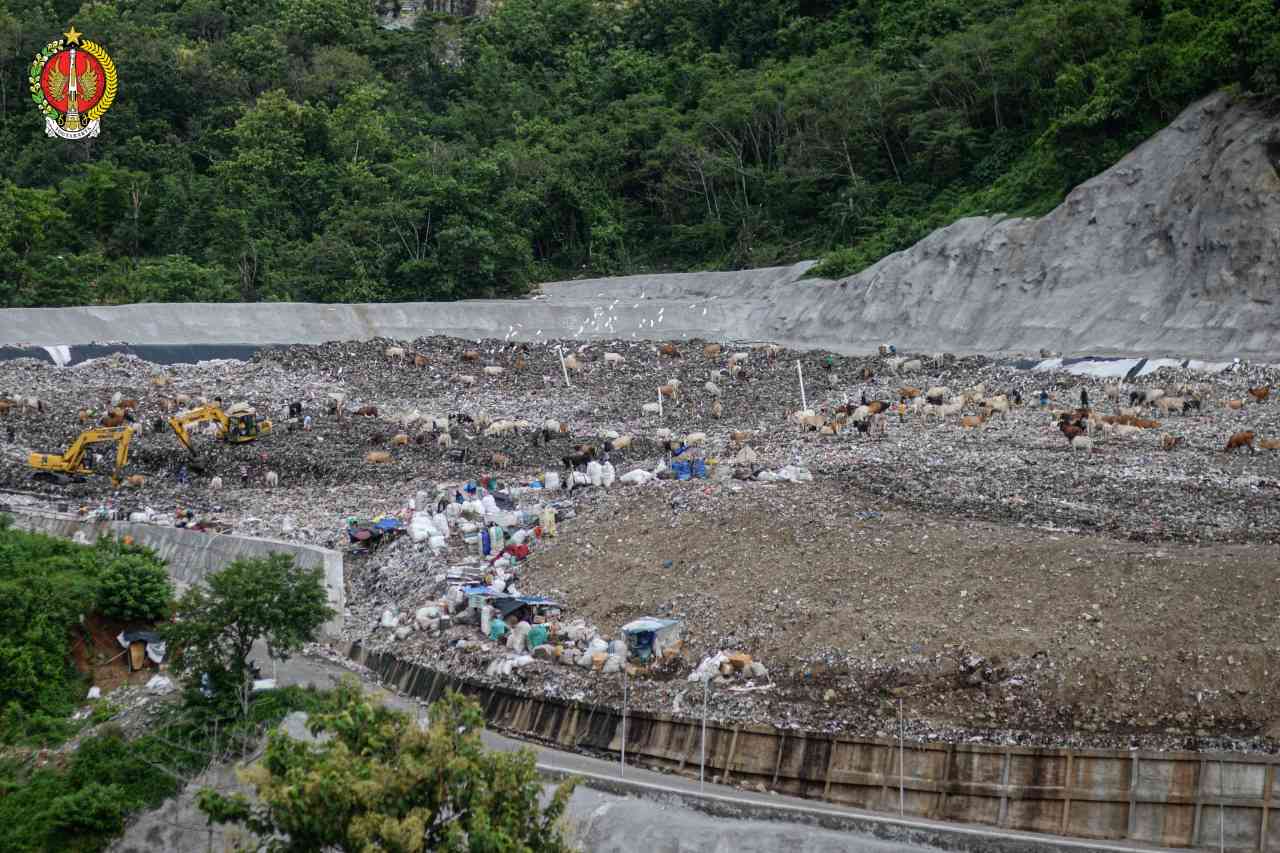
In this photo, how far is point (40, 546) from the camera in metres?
24.8

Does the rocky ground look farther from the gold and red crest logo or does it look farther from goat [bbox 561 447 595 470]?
the gold and red crest logo

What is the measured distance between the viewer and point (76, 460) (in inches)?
1230

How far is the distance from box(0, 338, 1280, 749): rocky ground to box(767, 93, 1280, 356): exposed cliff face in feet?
11.2

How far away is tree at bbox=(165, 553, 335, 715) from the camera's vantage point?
19.7 meters

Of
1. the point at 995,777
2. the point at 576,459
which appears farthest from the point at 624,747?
the point at 576,459

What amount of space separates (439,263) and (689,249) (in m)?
10.4

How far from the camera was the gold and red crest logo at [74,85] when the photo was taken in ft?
203

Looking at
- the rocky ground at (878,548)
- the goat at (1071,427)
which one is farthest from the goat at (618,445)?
the goat at (1071,427)

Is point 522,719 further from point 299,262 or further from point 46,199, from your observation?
point 46,199

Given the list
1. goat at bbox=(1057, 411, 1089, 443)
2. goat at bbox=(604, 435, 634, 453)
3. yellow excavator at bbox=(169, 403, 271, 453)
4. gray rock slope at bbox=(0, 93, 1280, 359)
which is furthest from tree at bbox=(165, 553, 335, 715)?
gray rock slope at bbox=(0, 93, 1280, 359)

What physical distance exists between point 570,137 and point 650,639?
48688 millimetres

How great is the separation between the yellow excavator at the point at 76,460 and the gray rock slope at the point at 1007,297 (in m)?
16.0

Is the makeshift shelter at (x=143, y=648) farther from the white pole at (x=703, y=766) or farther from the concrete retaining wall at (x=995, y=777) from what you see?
the white pole at (x=703, y=766)

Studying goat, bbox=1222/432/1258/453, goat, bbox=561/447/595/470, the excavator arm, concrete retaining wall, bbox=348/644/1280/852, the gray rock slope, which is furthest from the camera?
the gray rock slope
